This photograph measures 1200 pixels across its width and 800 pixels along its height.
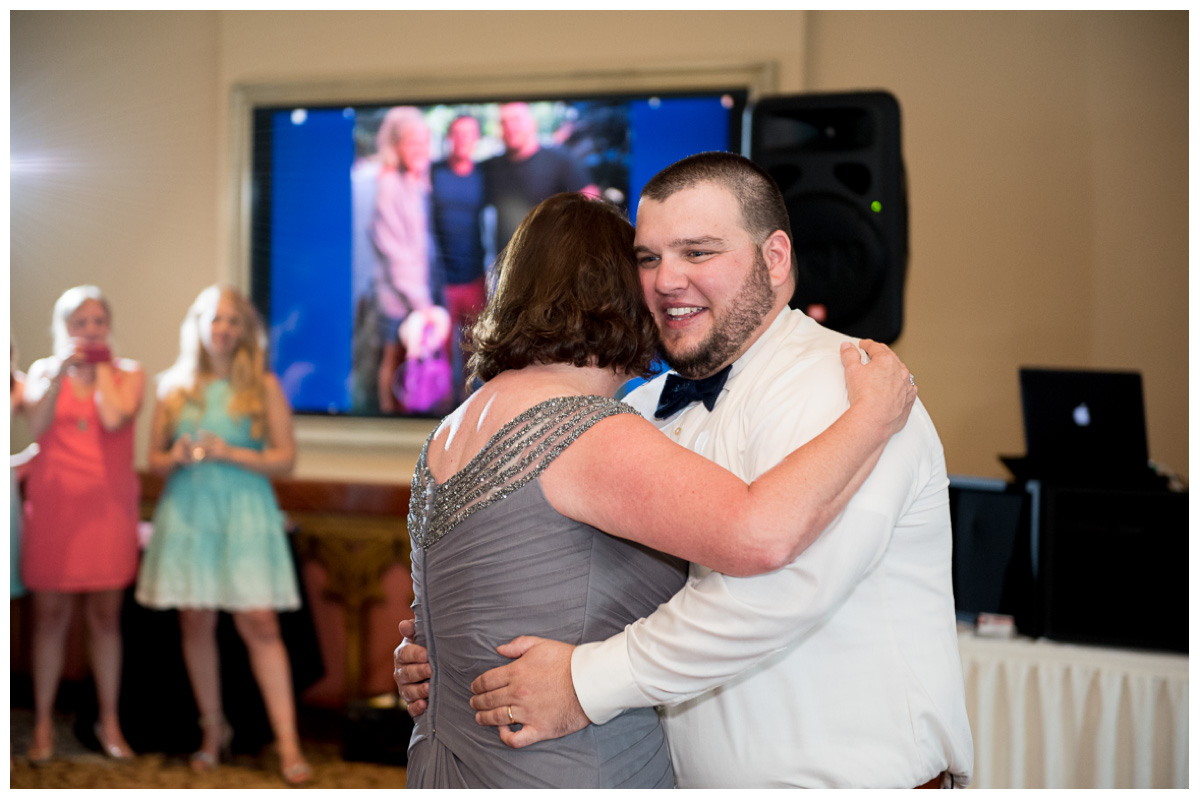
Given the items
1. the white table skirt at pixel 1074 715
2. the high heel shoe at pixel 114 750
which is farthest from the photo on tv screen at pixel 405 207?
the white table skirt at pixel 1074 715

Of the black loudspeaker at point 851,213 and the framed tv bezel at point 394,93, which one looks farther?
the framed tv bezel at point 394,93

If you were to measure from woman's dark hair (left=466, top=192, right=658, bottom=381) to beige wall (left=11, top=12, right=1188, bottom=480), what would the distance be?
2.69m

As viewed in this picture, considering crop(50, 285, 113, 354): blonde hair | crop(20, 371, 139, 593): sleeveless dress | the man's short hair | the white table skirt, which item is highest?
the man's short hair

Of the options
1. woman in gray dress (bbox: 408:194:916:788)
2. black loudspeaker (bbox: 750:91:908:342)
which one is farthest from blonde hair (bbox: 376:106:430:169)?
woman in gray dress (bbox: 408:194:916:788)

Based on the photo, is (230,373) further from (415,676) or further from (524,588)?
(524,588)

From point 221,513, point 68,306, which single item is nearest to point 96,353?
point 68,306

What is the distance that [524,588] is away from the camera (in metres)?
1.30

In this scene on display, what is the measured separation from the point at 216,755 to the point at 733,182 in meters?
3.01

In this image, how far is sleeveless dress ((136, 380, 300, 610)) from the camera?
10.8 feet

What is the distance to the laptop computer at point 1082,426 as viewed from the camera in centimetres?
247

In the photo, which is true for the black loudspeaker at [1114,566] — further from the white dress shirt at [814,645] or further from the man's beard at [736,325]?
the man's beard at [736,325]

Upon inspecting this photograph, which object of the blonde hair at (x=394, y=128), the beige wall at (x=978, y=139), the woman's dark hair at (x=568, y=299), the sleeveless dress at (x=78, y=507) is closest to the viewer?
the woman's dark hair at (x=568, y=299)

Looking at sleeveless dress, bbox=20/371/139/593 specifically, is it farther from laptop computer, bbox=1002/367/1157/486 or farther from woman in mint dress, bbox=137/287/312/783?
laptop computer, bbox=1002/367/1157/486

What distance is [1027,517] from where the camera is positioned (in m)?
2.42
